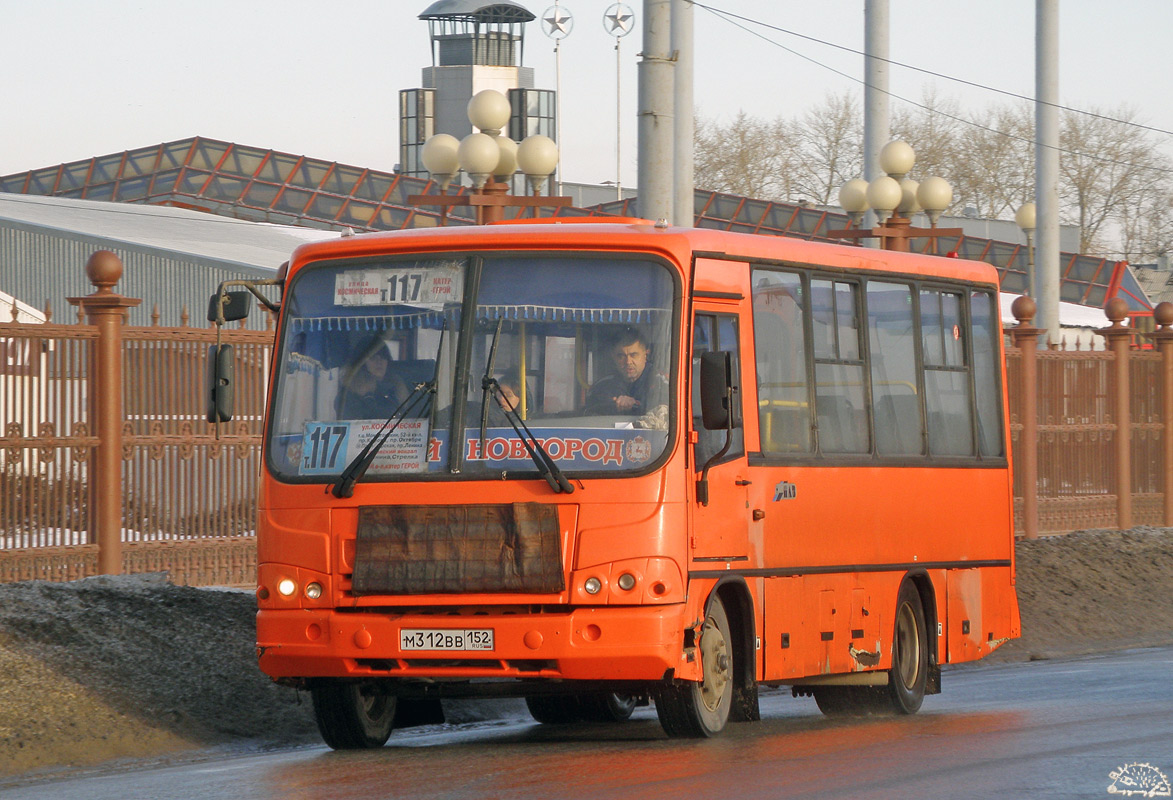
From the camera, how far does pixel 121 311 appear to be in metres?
14.0

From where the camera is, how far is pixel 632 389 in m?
9.58

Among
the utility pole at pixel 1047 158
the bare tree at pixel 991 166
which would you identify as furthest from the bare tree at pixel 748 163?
the utility pole at pixel 1047 158

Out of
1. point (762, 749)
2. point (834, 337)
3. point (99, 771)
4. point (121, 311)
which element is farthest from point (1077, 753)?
point (121, 311)

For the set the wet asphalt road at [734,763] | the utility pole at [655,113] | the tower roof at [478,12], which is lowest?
the wet asphalt road at [734,763]

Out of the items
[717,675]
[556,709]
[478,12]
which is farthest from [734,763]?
[478,12]

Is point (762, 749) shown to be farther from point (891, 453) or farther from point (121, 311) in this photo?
Result: point (121, 311)

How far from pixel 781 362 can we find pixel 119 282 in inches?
990

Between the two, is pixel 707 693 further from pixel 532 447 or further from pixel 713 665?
pixel 532 447

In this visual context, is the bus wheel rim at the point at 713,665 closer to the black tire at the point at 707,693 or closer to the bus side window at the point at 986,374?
the black tire at the point at 707,693

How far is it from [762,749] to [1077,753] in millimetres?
1518

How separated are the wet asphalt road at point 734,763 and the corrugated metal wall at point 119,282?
23.6 m

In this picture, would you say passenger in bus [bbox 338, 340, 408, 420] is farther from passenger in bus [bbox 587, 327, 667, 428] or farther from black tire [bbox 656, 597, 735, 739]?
black tire [bbox 656, 597, 735, 739]

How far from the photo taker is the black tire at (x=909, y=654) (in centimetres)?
1216

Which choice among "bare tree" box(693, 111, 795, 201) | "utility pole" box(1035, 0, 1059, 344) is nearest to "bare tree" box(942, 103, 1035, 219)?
"bare tree" box(693, 111, 795, 201)
